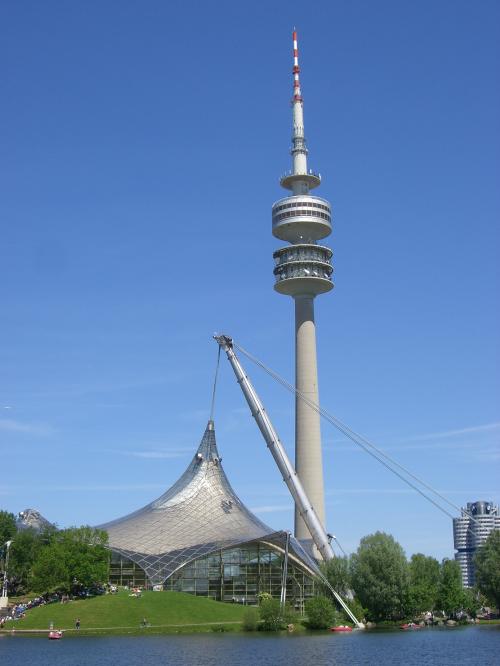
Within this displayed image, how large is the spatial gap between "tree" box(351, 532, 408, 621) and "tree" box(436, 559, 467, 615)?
10312 millimetres

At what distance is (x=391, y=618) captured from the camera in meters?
86.3

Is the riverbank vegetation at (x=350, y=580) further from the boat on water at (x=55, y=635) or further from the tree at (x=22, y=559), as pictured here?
the boat on water at (x=55, y=635)

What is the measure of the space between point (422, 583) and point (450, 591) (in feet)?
26.4

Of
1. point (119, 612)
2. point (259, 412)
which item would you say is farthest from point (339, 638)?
point (259, 412)

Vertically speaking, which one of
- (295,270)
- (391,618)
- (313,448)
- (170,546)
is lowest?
(391,618)

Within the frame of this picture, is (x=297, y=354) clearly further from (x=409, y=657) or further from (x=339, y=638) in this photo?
(x=409, y=657)

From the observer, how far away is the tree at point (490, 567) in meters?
88.6

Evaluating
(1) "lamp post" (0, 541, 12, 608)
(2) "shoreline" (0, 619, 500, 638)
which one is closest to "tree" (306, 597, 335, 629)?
(2) "shoreline" (0, 619, 500, 638)

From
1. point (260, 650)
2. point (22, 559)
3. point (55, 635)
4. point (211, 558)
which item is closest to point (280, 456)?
point (211, 558)

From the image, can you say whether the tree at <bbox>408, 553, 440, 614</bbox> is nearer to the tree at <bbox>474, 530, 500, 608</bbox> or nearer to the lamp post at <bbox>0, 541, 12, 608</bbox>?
the tree at <bbox>474, 530, 500, 608</bbox>

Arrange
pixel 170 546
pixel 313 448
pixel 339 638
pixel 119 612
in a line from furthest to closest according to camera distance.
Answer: pixel 313 448
pixel 170 546
pixel 119 612
pixel 339 638

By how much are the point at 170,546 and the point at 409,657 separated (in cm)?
5142

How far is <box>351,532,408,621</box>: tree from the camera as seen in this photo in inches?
3263

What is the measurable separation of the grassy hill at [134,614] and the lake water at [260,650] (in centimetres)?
481
